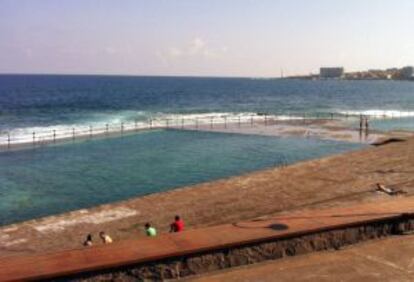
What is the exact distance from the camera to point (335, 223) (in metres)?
7.27

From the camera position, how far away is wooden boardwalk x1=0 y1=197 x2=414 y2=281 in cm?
581

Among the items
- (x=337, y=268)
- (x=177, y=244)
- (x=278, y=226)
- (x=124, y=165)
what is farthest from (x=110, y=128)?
(x=337, y=268)

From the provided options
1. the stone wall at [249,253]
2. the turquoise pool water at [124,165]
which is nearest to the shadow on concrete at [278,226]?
the stone wall at [249,253]

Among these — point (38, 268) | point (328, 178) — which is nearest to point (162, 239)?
point (38, 268)

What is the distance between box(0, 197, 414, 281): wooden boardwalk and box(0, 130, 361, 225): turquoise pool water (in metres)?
16.5

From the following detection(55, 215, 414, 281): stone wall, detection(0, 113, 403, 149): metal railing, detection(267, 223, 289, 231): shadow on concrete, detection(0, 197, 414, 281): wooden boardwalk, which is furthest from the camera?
detection(0, 113, 403, 149): metal railing

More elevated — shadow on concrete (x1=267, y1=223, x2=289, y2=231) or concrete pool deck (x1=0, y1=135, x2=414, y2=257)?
shadow on concrete (x1=267, y1=223, x2=289, y2=231)

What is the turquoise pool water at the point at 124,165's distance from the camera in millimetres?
25469

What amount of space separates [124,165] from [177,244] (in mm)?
28205

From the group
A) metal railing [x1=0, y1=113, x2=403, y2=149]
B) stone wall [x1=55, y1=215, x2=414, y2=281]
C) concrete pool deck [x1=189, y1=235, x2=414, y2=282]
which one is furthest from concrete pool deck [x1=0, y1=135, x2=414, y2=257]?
metal railing [x1=0, y1=113, x2=403, y2=149]

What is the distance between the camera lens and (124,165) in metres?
34.3

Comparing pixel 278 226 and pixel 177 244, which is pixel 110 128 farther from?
pixel 177 244

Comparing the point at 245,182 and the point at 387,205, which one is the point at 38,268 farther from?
the point at 245,182

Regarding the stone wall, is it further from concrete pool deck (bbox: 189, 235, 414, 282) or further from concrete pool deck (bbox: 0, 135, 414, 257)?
concrete pool deck (bbox: 0, 135, 414, 257)
